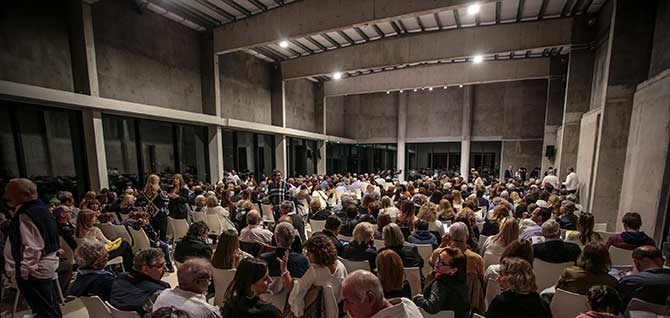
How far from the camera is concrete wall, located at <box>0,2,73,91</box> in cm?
511

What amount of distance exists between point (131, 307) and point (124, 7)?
8.35 meters

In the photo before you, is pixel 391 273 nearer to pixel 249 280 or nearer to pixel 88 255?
pixel 249 280

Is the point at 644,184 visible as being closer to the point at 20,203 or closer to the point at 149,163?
the point at 20,203

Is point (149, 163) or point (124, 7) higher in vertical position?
point (124, 7)

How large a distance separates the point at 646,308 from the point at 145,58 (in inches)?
403

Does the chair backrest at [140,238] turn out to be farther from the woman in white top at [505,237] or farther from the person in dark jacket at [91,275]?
the woman in white top at [505,237]

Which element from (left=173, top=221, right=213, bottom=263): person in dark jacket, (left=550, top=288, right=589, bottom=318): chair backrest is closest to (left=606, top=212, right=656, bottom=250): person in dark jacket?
(left=550, top=288, right=589, bottom=318): chair backrest

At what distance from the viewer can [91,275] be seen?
2.19 metres

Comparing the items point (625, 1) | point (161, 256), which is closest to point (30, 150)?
point (161, 256)

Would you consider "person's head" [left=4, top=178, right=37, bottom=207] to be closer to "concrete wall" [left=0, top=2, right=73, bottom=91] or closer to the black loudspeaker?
"concrete wall" [left=0, top=2, right=73, bottom=91]

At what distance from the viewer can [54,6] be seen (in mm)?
5855

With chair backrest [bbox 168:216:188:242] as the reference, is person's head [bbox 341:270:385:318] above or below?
above

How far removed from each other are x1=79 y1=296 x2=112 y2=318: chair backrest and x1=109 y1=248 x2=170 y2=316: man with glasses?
0.23 ft

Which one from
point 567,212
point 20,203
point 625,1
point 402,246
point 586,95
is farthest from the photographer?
point 586,95
